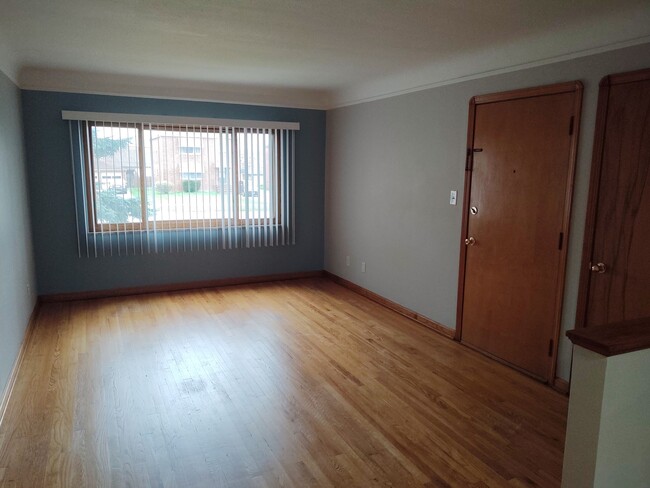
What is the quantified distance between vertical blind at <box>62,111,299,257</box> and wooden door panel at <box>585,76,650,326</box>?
373 centimetres

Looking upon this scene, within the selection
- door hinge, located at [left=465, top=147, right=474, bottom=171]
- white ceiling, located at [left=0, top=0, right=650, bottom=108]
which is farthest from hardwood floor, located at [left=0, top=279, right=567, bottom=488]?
white ceiling, located at [left=0, top=0, right=650, bottom=108]

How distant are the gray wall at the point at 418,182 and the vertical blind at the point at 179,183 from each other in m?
0.79

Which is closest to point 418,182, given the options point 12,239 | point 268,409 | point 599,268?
point 599,268

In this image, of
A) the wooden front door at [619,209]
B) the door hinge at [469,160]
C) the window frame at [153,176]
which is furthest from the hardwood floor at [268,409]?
the door hinge at [469,160]

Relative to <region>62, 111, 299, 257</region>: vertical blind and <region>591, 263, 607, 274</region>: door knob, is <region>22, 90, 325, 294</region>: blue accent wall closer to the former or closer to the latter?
<region>62, 111, 299, 257</region>: vertical blind

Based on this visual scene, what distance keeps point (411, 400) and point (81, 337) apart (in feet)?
9.35

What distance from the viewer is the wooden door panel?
2574 mm

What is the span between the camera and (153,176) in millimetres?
5086

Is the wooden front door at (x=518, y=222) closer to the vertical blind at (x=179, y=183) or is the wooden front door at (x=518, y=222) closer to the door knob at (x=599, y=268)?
the door knob at (x=599, y=268)

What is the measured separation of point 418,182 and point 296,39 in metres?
1.77

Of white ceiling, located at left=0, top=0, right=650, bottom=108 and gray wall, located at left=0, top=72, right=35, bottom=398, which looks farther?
gray wall, located at left=0, top=72, right=35, bottom=398

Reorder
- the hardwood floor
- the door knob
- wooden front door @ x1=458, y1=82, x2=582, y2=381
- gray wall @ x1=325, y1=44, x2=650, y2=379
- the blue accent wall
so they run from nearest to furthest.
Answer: the hardwood floor
the door knob
gray wall @ x1=325, y1=44, x2=650, y2=379
wooden front door @ x1=458, y1=82, x2=582, y2=381
the blue accent wall

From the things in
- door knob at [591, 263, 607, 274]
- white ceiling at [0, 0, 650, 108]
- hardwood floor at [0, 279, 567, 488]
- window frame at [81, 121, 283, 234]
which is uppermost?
white ceiling at [0, 0, 650, 108]

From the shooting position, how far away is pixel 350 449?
8.02 feet
